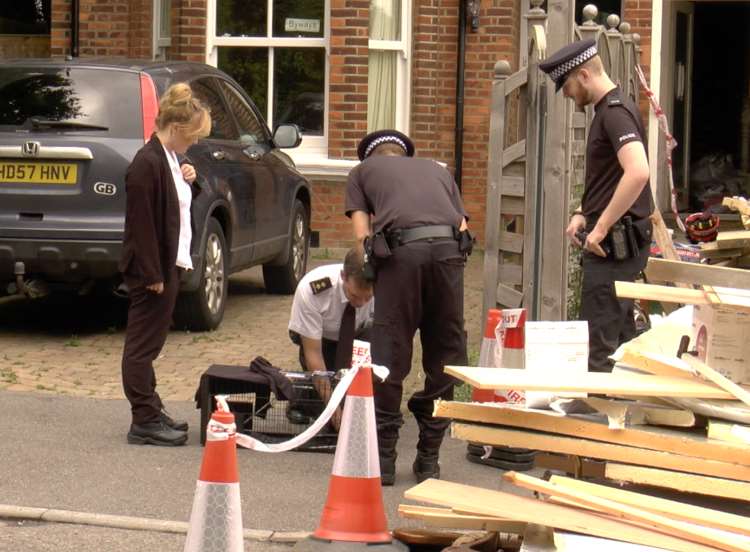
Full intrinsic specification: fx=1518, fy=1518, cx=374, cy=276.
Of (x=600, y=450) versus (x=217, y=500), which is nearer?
(x=217, y=500)

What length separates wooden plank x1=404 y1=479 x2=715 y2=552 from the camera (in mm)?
4953

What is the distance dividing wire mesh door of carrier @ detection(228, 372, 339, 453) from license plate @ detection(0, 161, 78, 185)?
2826 millimetres

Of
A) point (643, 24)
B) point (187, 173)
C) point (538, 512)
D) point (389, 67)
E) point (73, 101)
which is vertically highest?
point (643, 24)

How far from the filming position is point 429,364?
7.02 metres

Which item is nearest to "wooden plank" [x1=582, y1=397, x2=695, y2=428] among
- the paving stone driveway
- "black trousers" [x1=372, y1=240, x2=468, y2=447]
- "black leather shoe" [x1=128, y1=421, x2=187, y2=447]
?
"black trousers" [x1=372, y1=240, x2=468, y2=447]

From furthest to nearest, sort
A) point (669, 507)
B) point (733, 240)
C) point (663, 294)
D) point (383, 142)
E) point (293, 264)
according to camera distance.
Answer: point (293, 264)
point (733, 240)
point (383, 142)
point (663, 294)
point (669, 507)

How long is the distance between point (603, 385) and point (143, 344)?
9.23ft

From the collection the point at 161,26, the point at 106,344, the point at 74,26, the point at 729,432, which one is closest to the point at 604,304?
the point at 729,432

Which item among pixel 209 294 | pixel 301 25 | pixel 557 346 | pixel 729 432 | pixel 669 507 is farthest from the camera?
pixel 301 25

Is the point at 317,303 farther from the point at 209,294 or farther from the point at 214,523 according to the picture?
the point at 209,294

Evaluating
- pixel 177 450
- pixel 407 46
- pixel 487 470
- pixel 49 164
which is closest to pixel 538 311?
pixel 487 470

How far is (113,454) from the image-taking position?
291 inches

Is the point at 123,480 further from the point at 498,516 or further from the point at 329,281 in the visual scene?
the point at 498,516

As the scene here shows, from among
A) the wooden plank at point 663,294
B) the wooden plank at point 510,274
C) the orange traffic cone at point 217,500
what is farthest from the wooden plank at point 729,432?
the wooden plank at point 510,274
